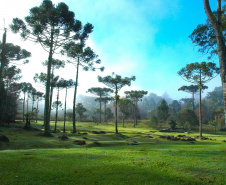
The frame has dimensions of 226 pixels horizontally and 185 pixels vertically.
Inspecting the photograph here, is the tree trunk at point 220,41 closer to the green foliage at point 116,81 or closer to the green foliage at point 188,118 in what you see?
the green foliage at point 116,81

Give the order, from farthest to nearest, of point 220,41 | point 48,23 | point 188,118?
point 188,118 < point 48,23 < point 220,41

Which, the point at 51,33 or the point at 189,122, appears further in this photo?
the point at 189,122

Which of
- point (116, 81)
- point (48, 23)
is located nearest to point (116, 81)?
point (116, 81)

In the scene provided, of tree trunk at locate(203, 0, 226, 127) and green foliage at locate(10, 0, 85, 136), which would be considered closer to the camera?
tree trunk at locate(203, 0, 226, 127)

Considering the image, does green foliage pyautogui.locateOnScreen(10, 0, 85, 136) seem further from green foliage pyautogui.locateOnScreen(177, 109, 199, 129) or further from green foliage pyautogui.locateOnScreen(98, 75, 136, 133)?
green foliage pyautogui.locateOnScreen(177, 109, 199, 129)

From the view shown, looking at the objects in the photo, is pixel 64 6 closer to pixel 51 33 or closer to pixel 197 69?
pixel 51 33

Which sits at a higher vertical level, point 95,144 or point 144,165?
point 144,165

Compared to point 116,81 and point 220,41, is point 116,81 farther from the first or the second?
point 220,41

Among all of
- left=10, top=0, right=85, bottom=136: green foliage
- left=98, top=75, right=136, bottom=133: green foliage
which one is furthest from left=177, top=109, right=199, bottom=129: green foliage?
left=10, top=0, right=85, bottom=136: green foliage

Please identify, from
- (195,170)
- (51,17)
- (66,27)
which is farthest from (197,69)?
(195,170)

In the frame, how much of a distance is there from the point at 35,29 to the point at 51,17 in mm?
2268

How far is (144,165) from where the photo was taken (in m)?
5.93

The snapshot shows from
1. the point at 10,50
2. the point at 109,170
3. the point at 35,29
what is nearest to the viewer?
the point at 109,170

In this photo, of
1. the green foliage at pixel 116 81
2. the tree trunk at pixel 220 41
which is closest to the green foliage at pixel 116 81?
Answer: the green foliage at pixel 116 81
